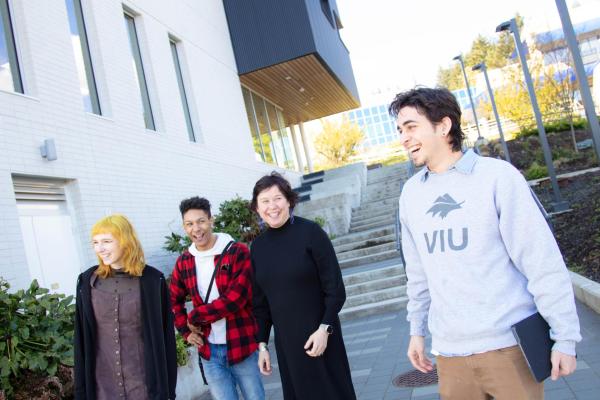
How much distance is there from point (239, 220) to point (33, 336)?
728 cm

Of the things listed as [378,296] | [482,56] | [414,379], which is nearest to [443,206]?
[414,379]

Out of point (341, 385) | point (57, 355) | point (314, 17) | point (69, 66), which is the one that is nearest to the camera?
point (341, 385)

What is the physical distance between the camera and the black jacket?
3.25 m

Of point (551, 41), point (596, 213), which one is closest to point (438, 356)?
point (596, 213)

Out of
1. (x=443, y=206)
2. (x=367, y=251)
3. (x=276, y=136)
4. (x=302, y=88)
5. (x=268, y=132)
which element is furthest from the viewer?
(x=276, y=136)

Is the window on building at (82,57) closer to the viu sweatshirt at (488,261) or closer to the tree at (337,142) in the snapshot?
the viu sweatshirt at (488,261)

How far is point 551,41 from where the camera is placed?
29031mm

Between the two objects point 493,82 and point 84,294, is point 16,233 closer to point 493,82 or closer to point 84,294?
point 84,294

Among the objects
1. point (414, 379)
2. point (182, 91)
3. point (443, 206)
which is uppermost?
point (182, 91)

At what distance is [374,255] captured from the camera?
12703 mm

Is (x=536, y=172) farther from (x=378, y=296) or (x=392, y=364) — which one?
(x=392, y=364)

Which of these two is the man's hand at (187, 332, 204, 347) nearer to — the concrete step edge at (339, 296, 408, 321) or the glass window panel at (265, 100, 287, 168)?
the concrete step edge at (339, 296, 408, 321)

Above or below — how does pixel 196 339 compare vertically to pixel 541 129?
below

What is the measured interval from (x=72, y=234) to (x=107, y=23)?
402cm
